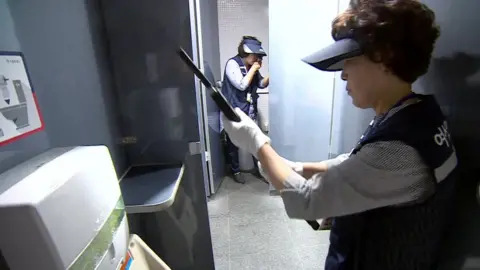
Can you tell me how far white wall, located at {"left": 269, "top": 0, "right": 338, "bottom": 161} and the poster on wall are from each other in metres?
1.90

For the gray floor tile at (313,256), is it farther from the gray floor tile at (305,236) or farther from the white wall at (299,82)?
the white wall at (299,82)

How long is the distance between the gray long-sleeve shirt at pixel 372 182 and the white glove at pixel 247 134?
26 cm

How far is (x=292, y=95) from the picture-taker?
7.89 ft

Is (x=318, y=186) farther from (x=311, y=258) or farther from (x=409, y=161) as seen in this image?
(x=311, y=258)

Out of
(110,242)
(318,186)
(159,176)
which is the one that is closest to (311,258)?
(159,176)

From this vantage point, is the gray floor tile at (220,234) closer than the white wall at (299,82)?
Yes

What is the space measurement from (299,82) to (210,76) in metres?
0.75

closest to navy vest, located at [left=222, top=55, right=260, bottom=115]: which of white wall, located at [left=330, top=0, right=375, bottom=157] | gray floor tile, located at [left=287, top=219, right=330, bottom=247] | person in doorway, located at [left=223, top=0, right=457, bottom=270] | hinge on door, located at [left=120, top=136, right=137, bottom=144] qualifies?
white wall, located at [left=330, top=0, right=375, bottom=157]

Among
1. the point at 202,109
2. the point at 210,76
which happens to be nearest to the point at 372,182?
the point at 202,109

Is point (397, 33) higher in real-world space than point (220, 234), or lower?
higher

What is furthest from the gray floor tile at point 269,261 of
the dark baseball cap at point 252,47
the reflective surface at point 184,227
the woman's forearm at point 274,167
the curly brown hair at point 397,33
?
the dark baseball cap at point 252,47

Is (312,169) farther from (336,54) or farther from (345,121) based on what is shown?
(345,121)

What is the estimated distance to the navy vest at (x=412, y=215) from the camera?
61cm

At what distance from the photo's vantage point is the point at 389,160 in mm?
602
